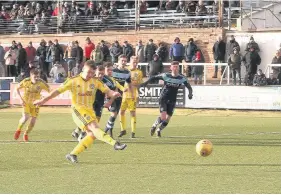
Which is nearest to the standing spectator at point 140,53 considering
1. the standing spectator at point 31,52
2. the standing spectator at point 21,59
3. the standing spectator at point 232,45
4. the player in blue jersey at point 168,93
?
the standing spectator at point 232,45

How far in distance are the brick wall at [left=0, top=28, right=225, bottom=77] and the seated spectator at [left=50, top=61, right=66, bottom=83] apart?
5362 mm

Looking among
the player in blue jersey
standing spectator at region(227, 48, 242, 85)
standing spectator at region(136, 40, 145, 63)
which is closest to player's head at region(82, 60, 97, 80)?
the player in blue jersey

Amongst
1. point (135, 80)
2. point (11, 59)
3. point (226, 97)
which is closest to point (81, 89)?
point (135, 80)

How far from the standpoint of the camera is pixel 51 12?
4191 centimetres

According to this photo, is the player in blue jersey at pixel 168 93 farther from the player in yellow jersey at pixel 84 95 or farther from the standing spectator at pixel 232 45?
the standing spectator at pixel 232 45

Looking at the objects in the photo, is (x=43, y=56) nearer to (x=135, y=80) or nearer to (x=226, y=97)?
(x=226, y=97)

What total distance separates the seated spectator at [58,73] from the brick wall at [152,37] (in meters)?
5.36

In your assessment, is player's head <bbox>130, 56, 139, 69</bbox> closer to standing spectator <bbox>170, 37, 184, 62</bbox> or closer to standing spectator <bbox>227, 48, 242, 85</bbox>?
standing spectator <bbox>227, 48, 242, 85</bbox>

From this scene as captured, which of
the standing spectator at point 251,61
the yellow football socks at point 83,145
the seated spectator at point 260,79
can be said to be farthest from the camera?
the standing spectator at point 251,61

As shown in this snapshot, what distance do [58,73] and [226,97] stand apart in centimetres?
801

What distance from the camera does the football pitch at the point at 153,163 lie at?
11.9 m

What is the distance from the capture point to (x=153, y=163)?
1462 cm

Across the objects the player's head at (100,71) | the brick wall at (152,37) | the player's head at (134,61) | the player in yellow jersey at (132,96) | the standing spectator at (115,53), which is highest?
the brick wall at (152,37)

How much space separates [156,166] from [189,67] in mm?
16235
